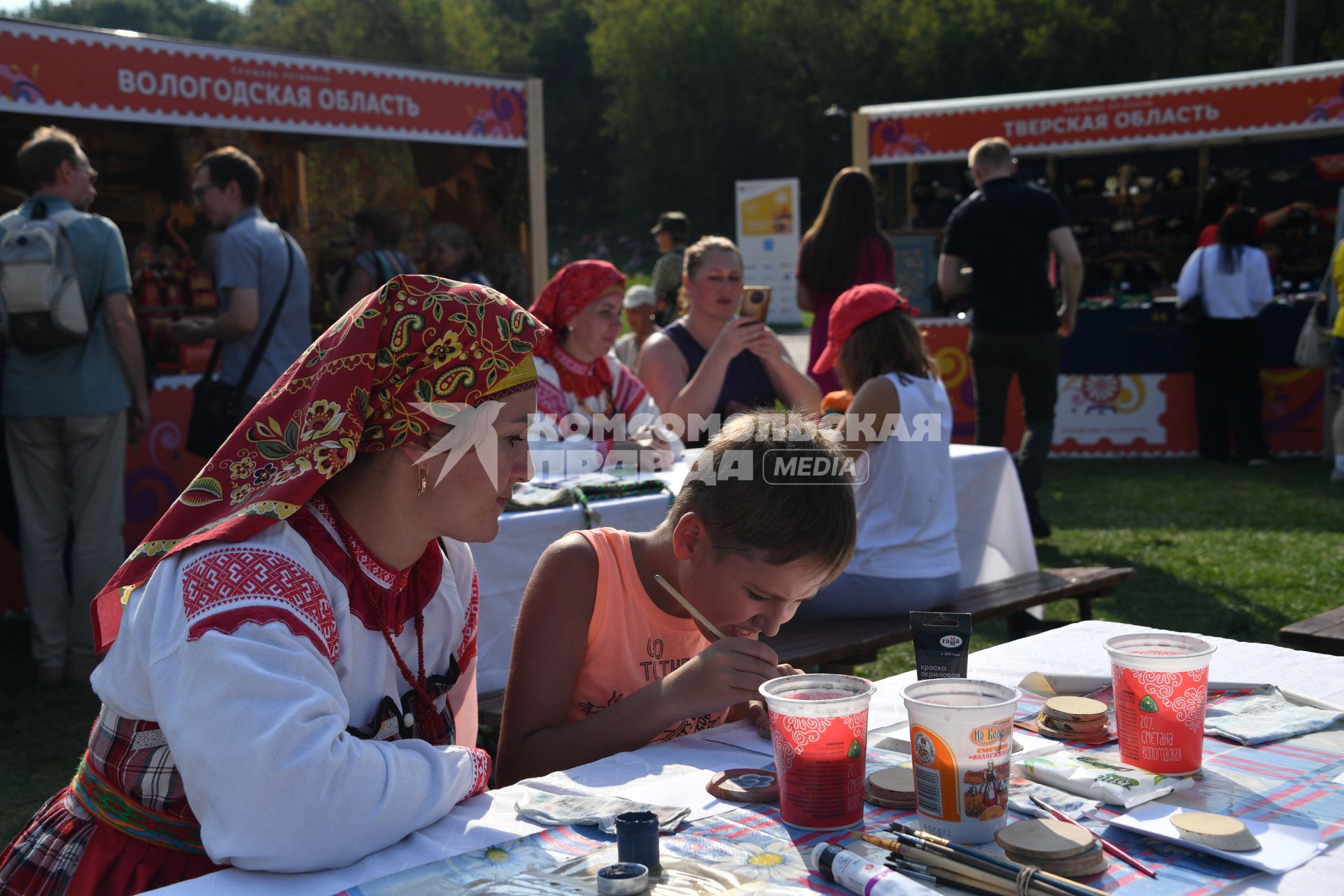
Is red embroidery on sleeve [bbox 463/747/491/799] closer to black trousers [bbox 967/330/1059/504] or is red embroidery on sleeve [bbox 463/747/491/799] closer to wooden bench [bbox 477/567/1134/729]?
wooden bench [bbox 477/567/1134/729]

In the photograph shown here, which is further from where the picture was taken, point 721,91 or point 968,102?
point 721,91

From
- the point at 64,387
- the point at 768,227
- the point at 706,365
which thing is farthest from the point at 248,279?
the point at 768,227

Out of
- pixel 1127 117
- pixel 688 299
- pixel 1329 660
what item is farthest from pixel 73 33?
pixel 1127 117

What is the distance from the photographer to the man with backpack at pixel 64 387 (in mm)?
4109

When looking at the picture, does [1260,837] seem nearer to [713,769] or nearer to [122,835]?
[713,769]

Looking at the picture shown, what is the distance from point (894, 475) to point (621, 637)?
187 centimetres

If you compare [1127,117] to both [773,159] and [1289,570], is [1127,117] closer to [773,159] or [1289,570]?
[1289,570]

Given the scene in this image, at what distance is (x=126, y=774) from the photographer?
1345mm

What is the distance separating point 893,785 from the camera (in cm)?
133

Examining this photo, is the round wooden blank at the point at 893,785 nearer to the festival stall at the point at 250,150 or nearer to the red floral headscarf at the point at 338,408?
the red floral headscarf at the point at 338,408

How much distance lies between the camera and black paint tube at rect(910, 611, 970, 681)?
1.62 metres

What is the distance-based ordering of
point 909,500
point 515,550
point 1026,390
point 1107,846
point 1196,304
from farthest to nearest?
point 1196,304 → point 1026,390 → point 909,500 → point 515,550 → point 1107,846

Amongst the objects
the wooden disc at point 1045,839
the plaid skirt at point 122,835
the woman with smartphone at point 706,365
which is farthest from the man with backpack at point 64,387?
the wooden disc at point 1045,839

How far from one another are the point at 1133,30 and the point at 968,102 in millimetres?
24957
